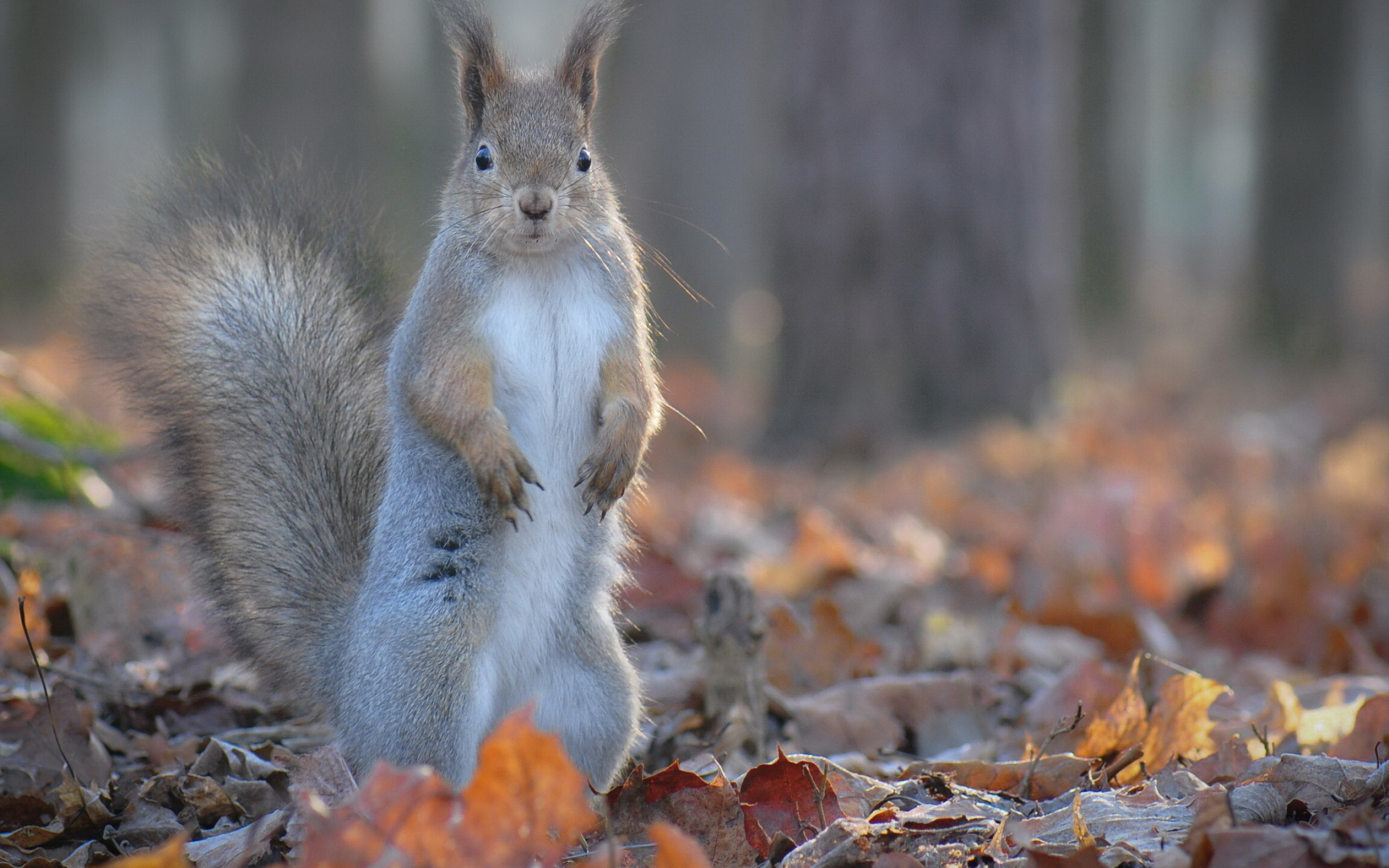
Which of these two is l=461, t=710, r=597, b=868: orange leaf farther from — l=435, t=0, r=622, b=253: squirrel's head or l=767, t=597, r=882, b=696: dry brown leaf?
l=767, t=597, r=882, b=696: dry brown leaf

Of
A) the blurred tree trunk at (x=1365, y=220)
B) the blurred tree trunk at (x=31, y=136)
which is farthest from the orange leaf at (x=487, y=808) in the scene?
the blurred tree trunk at (x=31, y=136)

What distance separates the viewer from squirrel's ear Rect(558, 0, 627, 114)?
85.4 inches

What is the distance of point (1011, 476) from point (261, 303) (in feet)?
11.0

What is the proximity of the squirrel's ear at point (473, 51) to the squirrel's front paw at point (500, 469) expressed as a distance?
60 centimetres

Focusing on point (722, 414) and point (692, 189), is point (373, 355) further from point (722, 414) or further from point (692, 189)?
point (692, 189)

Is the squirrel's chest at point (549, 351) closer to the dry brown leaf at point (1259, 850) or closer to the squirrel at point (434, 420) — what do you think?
the squirrel at point (434, 420)

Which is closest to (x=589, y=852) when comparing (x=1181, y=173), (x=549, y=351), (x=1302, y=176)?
(x=549, y=351)

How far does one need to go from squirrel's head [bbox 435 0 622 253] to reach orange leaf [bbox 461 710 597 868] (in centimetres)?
97

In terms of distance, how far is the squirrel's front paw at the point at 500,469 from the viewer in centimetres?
192

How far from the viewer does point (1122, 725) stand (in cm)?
207

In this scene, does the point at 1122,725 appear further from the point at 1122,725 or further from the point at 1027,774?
the point at 1027,774

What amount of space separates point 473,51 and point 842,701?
1385 mm

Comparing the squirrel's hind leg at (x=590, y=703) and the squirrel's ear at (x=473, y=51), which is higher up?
the squirrel's ear at (x=473, y=51)

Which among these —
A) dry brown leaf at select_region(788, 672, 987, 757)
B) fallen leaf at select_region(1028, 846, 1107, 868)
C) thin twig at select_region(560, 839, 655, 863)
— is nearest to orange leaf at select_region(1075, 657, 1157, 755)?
dry brown leaf at select_region(788, 672, 987, 757)
